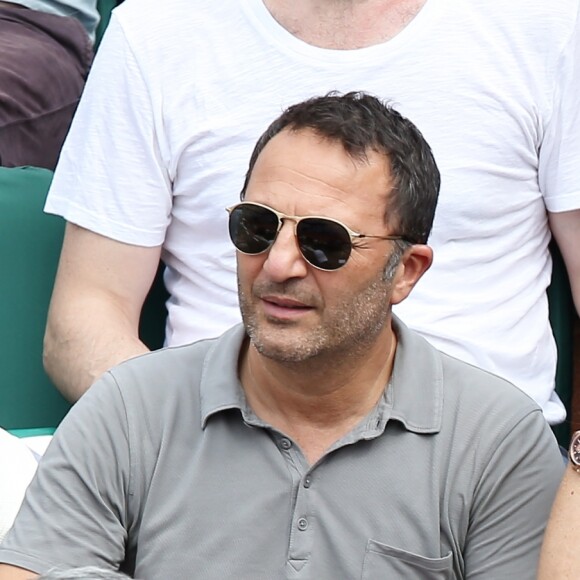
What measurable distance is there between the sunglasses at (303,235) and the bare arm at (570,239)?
2.24 ft

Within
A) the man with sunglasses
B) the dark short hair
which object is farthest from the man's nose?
the dark short hair

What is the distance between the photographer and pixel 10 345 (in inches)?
92.4

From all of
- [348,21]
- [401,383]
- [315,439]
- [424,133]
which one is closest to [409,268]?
[401,383]

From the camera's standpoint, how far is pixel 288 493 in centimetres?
166

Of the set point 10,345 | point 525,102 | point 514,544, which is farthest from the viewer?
point 10,345

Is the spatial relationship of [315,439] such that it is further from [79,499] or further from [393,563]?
[79,499]

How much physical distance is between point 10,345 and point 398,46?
2.86 feet

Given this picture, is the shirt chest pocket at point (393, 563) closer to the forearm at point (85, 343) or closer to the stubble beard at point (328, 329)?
the stubble beard at point (328, 329)

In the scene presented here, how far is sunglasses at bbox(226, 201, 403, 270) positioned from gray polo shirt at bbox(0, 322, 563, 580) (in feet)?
0.71

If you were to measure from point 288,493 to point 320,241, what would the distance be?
326 millimetres

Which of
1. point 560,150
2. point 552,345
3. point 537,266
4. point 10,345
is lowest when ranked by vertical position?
point 10,345

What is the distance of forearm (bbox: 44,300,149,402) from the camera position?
215 cm

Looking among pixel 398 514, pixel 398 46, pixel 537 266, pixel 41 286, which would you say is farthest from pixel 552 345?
pixel 41 286

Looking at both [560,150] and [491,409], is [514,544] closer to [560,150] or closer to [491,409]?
[491,409]
